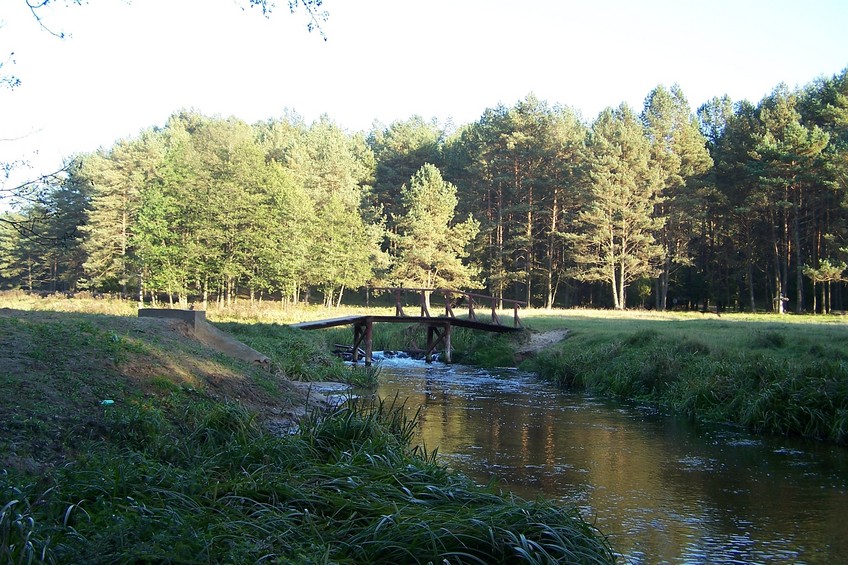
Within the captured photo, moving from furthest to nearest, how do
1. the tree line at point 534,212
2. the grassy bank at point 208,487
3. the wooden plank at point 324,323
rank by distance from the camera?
the tree line at point 534,212
the wooden plank at point 324,323
the grassy bank at point 208,487

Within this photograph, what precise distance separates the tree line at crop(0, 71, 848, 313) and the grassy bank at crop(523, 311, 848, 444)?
77.0 feet

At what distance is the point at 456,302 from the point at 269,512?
5483 centimetres

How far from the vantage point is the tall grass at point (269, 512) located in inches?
182

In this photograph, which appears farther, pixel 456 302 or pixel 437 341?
pixel 456 302

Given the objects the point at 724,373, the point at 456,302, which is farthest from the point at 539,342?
the point at 456,302

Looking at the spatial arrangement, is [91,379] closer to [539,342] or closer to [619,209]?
[539,342]

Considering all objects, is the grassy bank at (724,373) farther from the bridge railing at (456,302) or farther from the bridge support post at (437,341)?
the bridge railing at (456,302)

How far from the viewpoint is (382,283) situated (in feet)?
202

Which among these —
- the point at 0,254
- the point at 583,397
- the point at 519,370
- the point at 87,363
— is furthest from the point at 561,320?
the point at 0,254

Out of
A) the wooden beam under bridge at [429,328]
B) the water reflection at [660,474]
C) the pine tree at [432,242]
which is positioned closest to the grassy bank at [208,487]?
the water reflection at [660,474]

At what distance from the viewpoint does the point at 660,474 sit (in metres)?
11.0

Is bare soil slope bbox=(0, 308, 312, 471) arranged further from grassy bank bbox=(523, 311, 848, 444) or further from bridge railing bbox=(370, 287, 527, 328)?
bridge railing bbox=(370, 287, 527, 328)

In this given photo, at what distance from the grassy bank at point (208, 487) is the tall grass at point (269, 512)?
1cm

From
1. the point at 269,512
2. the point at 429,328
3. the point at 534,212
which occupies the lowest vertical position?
the point at 269,512
